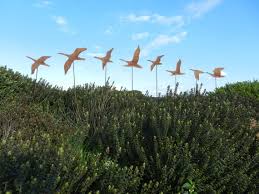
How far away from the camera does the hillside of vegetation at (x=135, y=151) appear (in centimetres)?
549

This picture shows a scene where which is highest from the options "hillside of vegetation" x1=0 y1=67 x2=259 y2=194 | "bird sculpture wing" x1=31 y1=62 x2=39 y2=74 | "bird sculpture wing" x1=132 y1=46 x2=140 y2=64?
"bird sculpture wing" x1=132 y1=46 x2=140 y2=64

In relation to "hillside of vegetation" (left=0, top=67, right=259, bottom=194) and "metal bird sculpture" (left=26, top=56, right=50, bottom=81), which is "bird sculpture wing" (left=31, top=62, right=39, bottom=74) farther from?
"hillside of vegetation" (left=0, top=67, right=259, bottom=194)

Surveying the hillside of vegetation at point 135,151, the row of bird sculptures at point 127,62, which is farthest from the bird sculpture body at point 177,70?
the hillside of vegetation at point 135,151

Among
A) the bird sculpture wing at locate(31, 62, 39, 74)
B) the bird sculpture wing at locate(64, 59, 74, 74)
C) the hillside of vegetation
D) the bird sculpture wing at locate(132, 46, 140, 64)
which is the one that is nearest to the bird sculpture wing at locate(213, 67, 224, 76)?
the bird sculpture wing at locate(132, 46, 140, 64)

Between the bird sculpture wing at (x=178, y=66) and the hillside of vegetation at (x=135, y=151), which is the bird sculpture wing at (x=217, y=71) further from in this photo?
the hillside of vegetation at (x=135, y=151)

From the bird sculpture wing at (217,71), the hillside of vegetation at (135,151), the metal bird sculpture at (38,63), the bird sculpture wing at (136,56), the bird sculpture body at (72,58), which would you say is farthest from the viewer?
the bird sculpture wing at (217,71)

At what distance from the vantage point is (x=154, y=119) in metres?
7.40

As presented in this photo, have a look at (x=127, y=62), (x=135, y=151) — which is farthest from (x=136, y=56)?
(x=135, y=151)

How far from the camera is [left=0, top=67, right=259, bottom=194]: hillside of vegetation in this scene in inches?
216

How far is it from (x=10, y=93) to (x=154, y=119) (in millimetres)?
6109

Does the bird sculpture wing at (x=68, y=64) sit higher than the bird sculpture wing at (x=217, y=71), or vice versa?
the bird sculpture wing at (x=217, y=71)

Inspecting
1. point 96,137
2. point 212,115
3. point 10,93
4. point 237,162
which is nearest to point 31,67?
point 10,93

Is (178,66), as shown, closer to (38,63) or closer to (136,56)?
(136,56)

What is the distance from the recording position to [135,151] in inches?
288
